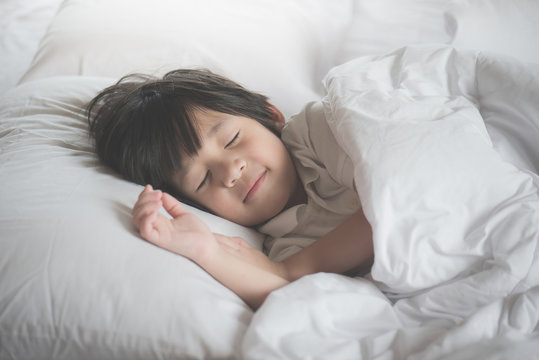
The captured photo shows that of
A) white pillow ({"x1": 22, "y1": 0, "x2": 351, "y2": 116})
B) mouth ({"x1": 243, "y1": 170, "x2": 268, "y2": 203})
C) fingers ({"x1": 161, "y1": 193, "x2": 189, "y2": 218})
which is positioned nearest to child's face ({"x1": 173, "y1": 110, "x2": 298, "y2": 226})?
mouth ({"x1": 243, "y1": 170, "x2": 268, "y2": 203})

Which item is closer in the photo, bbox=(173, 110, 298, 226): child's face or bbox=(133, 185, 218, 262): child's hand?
bbox=(133, 185, 218, 262): child's hand

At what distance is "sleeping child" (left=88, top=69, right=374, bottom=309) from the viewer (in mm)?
797

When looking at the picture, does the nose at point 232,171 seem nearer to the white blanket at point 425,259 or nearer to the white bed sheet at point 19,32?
the white blanket at point 425,259

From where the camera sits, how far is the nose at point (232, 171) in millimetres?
837

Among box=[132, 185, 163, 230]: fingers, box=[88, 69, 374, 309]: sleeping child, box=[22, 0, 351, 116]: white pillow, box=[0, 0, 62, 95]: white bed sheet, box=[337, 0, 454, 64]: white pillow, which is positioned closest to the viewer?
box=[132, 185, 163, 230]: fingers

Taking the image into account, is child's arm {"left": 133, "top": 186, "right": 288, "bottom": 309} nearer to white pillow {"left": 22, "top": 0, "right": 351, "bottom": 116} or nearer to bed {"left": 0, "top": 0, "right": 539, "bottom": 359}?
bed {"left": 0, "top": 0, "right": 539, "bottom": 359}

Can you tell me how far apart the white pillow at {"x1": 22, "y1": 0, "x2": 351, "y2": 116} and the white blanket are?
1.50 ft

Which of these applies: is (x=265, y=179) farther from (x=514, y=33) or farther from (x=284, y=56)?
(x=514, y=33)

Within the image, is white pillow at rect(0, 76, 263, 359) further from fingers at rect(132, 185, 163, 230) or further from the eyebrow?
the eyebrow

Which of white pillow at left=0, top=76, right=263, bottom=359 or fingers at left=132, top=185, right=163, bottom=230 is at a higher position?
fingers at left=132, top=185, right=163, bottom=230

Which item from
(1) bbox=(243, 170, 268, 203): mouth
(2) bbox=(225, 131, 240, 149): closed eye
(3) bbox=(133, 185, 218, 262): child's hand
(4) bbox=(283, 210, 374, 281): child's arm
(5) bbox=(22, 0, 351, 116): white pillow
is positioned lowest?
(4) bbox=(283, 210, 374, 281): child's arm

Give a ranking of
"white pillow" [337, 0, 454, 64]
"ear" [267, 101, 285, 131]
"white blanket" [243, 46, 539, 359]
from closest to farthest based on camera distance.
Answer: "white blanket" [243, 46, 539, 359] → "ear" [267, 101, 285, 131] → "white pillow" [337, 0, 454, 64]

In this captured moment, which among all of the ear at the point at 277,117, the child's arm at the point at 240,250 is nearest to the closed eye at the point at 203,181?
the child's arm at the point at 240,250

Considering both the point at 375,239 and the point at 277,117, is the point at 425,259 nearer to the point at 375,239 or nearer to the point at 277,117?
the point at 375,239
